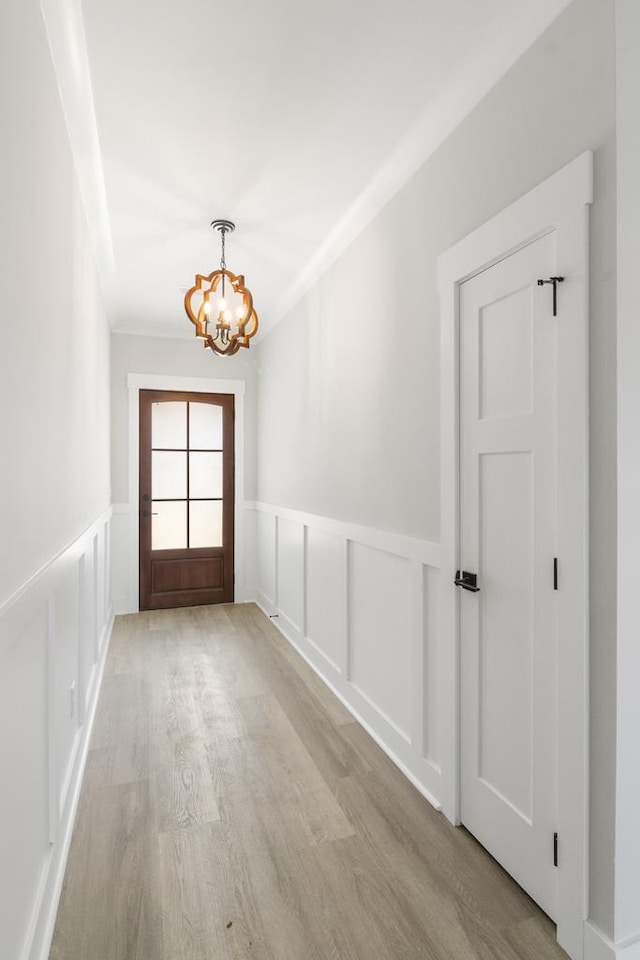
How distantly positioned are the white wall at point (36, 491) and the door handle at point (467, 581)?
4.39ft

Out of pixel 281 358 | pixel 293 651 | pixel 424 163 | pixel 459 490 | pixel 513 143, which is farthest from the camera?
pixel 281 358

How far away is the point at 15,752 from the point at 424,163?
2382 mm

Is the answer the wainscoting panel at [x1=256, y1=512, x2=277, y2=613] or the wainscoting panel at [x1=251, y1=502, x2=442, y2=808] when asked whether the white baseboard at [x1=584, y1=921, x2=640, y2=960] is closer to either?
the wainscoting panel at [x1=251, y1=502, x2=442, y2=808]

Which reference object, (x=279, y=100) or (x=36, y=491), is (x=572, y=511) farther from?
(x=279, y=100)

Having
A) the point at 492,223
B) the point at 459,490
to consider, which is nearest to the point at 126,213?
the point at 492,223

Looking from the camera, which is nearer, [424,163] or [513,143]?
[513,143]

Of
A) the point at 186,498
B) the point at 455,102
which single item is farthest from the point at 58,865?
the point at 186,498

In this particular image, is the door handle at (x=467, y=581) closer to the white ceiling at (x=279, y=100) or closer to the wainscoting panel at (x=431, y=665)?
the wainscoting panel at (x=431, y=665)

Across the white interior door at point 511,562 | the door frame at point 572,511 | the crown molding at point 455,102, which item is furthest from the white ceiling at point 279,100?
the white interior door at point 511,562

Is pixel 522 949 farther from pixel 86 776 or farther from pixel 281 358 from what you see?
pixel 281 358

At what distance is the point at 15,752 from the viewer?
125 centimetres

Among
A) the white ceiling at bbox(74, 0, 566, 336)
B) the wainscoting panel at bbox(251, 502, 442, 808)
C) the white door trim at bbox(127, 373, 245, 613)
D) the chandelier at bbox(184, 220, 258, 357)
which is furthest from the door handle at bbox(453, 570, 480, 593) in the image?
the white door trim at bbox(127, 373, 245, 613)

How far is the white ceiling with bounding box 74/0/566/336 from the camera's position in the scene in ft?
5.21

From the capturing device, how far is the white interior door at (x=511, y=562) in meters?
1.48
